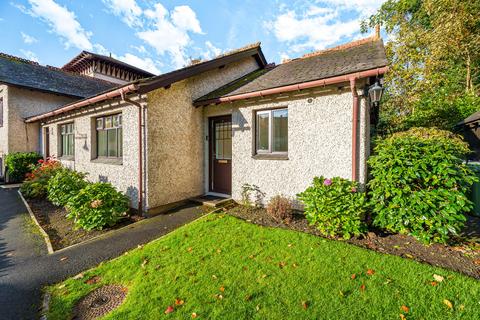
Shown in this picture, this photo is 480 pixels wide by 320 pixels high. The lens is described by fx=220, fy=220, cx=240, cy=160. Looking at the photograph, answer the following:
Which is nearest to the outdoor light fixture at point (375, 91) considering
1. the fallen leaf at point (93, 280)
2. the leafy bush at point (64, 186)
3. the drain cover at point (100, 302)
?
the drain cover at point (100, 302)

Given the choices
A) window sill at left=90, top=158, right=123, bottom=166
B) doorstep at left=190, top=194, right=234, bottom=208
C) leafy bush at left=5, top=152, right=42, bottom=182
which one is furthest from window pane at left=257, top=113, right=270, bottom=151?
leafy bush at left=5, top=152, right=42, bottom=182

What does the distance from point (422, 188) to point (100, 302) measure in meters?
5.89

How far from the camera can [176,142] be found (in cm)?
711

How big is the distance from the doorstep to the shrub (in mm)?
1786

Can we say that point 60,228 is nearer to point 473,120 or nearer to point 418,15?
point 473,120

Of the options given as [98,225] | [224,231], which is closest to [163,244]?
[224,231]

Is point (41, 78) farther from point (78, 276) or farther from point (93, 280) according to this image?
point (93, 280)

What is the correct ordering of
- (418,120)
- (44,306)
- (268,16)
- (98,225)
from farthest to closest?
(418,120)
(268,16)
(98,225)
(44,306)

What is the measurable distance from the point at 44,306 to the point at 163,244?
1.94 meters

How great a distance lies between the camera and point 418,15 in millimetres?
18984

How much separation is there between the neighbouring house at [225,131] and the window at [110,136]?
Answer: 0.04m

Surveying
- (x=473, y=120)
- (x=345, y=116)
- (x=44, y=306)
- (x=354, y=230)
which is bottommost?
(x=44, y=306)

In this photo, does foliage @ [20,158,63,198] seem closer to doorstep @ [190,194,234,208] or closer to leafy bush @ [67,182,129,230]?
leafy bush @ [67,182,129,230]

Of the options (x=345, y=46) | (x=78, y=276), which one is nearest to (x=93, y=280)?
(x=78, y=276)
